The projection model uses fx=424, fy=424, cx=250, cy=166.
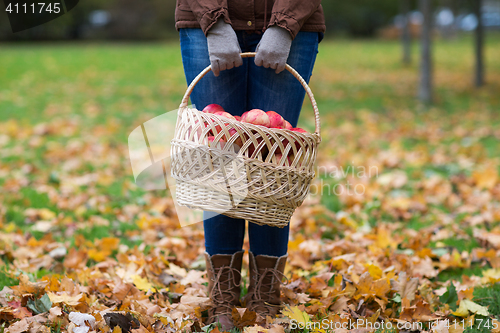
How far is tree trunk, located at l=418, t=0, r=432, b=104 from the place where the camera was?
23.5 ft

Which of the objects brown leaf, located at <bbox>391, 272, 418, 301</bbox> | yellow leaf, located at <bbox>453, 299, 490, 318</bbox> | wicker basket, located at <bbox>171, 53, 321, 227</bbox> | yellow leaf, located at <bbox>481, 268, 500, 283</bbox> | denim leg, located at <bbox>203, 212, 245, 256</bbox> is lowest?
yellow leaf, located at <bbox>481, 268, 500, 283</bbox>

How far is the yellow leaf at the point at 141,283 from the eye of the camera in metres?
1.91

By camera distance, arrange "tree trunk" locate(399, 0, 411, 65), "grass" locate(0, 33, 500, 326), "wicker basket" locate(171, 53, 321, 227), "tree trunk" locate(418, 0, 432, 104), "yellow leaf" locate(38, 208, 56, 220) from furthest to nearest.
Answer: "tree trunk" locate(399, 0, 411, 65), "tree trunk" locate(418, 0, 432, 104), "grass" locate(0, 33, 500, 326), "yellow leaf" locate(38, 208, 56, 220), "wicker basket" locate(171, 53, 321, 227)

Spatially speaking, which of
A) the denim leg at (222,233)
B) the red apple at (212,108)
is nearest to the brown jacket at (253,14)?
the red apple at (212,108)

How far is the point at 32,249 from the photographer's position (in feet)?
7.70

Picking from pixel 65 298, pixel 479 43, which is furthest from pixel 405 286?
pixel 479 43

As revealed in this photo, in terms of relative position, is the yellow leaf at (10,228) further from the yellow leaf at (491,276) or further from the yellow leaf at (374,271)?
the yellow leaf at (491,276)

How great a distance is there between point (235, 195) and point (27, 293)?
103cm

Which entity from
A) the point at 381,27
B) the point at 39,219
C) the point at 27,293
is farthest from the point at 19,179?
the point at 381,27

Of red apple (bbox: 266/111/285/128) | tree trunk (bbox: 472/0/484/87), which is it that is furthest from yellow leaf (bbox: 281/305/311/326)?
tree trunk (bbox: 472/0/484/87)

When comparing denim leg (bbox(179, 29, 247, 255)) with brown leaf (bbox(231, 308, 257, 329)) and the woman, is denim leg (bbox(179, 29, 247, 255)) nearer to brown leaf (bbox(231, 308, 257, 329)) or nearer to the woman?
Answer: the woman

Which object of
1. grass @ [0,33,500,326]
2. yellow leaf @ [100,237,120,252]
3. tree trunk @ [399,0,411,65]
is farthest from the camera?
tree trunk @ [399,0,411,65]

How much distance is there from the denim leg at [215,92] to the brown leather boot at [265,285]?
0.40 feet

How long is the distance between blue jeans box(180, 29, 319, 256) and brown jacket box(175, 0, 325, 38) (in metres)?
0.04
